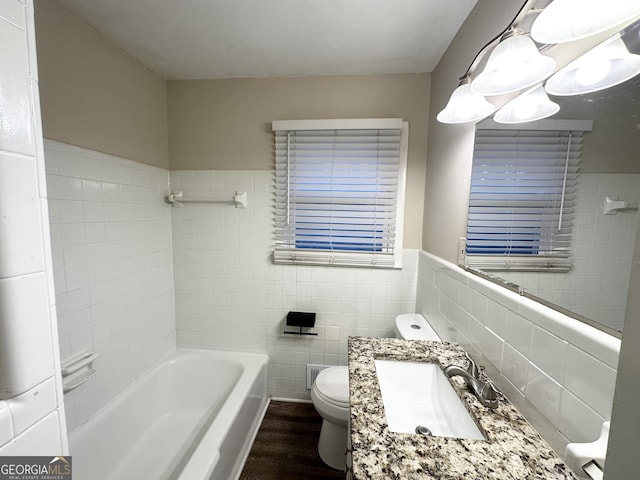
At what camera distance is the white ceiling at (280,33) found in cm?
120

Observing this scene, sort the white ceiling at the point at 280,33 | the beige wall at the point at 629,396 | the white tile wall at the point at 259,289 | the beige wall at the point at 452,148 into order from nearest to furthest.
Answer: the beige wall at the point at 629,396
the beige wall at the point at 452,148
the white ceiling at the point at 280,33
the white tile wall at the point at 259,289

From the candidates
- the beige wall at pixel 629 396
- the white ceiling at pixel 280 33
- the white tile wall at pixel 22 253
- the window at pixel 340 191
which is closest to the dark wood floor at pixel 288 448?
the window at pixel 340 191

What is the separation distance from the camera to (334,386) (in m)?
1.51

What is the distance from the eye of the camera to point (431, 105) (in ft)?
5.57

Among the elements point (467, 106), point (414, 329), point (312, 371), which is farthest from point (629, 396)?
point (312, 371)

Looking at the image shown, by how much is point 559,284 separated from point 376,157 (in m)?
1.28

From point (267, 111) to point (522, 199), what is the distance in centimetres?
164

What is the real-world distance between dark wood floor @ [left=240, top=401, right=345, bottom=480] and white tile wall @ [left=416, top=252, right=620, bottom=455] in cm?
115

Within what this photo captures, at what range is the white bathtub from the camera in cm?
126

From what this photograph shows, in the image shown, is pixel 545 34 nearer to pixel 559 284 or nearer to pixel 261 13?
pixel 559 284

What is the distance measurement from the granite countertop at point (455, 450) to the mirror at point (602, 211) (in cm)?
37

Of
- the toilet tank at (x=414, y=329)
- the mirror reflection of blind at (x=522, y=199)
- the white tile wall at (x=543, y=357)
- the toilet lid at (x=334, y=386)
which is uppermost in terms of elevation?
the mirror reflection of blind at (x=522, y=199)

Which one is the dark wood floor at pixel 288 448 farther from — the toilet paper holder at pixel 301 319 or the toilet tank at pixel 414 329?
the toilet tank at pixel 414 329

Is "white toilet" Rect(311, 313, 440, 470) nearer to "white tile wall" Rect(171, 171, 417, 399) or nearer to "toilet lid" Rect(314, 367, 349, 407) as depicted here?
"toilet lid" Rect(314, 367, 349, 407)
